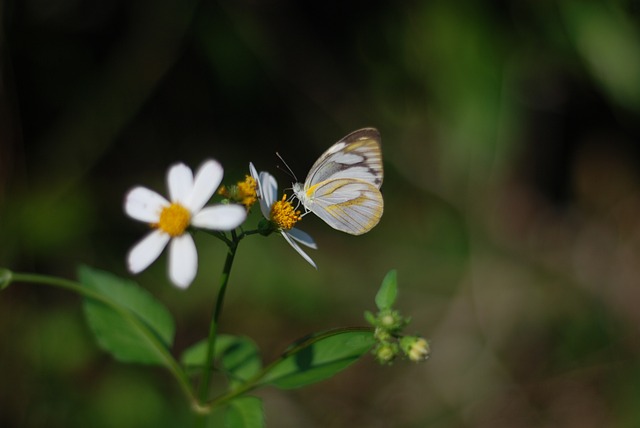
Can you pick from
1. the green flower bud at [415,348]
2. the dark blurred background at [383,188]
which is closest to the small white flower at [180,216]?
the green flower bud at [415,348]

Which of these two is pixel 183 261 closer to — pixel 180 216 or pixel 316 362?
pixel 180 216

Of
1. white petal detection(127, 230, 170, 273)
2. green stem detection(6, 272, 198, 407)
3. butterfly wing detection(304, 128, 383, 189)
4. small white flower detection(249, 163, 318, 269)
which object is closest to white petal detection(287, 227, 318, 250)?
small white flower detection(249, 163, 318, 269)

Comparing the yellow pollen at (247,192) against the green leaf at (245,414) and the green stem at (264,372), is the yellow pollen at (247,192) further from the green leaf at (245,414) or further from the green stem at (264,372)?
the green leaf at (245,414)

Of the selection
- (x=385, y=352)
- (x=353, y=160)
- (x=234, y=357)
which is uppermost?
(x=353, y=160)

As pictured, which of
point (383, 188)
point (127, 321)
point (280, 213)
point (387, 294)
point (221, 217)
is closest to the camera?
point (221, 217)

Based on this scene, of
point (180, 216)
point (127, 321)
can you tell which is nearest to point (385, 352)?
point (180, 216)

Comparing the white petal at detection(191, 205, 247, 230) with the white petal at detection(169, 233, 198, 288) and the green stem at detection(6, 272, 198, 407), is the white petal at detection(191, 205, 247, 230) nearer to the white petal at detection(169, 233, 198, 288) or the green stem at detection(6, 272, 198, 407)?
the white petal at detection(169, 233, 198, 288)
